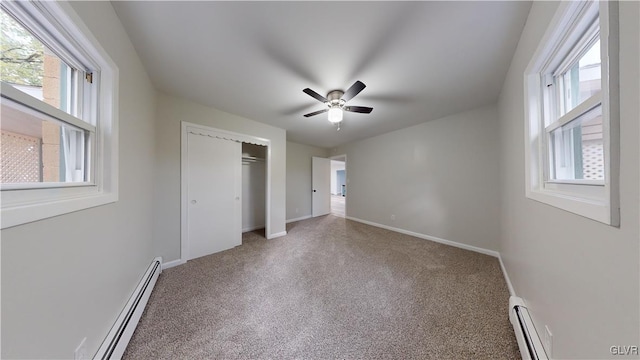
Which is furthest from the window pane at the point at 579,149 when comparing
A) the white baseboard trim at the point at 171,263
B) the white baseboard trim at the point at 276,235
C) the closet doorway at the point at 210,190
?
the white baseboard trim at the point at 171,263

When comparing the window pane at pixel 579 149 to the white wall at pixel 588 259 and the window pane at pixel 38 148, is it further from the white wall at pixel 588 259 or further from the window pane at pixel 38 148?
the window pane at pixel 38 148

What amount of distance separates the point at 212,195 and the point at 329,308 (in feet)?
7.25

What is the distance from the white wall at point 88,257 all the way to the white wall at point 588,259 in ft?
6.18

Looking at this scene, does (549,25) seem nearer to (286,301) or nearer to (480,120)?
(480,120)

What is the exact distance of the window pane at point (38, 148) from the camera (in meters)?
0.70

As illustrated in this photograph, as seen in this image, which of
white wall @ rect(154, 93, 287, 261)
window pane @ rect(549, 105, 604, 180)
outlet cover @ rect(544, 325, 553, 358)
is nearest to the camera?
window pane @ rect(549, 105, 604, 180)

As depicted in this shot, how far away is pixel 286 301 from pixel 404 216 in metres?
2.84

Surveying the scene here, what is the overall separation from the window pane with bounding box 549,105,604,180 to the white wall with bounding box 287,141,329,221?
4.13 metres

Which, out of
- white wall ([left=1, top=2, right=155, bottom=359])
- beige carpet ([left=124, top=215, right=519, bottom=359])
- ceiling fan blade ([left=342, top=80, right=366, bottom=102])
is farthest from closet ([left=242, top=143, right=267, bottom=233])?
ceiling fan blade ([left=342, top=80, right=366, bottom=102])

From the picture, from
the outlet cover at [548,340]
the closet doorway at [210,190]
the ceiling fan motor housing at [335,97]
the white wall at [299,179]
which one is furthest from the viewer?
the white wall at [299,179]

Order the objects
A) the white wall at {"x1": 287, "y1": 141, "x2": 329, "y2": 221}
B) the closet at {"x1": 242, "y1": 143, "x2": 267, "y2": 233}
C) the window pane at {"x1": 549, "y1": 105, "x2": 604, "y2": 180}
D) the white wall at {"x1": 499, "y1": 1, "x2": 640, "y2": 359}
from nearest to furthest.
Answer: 1. the white wall at {"x1": 499, "y1": 1, "x2": 640, "y2": 359}
2. the window pane at {"x1": 549, "y1": 105, "x2": 604, "y2": 180}
3. the closet at {"x1": 242, "y1": 143, "x2": 267, "y2": 233}
4. the white wall at {"x1": 287, "y1": 141, "x2": 329, "y2": 221}

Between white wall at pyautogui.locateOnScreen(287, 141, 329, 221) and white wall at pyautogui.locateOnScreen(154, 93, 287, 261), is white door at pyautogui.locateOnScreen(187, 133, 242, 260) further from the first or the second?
white wall at pyautogui.locateOnScreen(287, 141, 329, 221)

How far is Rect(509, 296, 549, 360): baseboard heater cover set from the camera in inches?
39.1

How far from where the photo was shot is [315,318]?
57.7 inches
